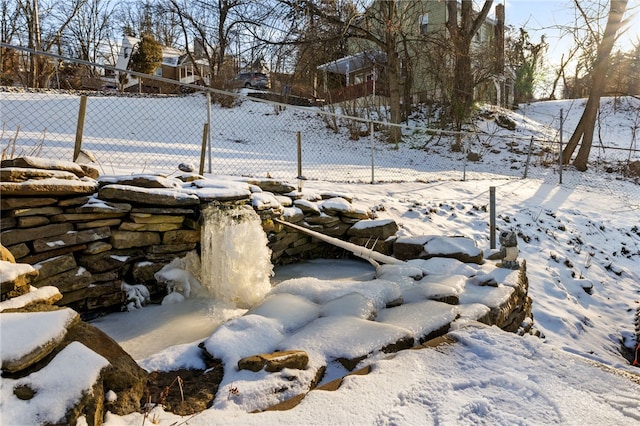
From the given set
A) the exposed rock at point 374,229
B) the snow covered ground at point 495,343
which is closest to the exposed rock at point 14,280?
the snow covered ground at point 495,343

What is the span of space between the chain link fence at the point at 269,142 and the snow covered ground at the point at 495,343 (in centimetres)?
235

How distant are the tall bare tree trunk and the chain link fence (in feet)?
1.85

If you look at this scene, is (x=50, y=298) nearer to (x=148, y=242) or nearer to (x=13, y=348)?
(x=13, y=348)

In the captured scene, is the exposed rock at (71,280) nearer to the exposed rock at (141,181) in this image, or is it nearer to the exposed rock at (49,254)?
the exposed rock at (49,254)

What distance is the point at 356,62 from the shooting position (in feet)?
73.0

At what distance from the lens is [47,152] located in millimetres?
7461

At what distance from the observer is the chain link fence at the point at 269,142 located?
9.16 metres

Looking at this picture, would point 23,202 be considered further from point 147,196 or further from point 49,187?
point 147,196

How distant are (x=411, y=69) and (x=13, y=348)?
57.5 ft

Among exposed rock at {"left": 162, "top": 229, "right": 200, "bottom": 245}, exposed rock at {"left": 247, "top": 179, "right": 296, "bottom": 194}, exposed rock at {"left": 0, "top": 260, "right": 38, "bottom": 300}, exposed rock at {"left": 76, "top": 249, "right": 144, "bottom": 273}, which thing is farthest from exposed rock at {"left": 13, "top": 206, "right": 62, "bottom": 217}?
exposed rock at {"left": 247, "top": 179, "right": 296, "bottom": 194}

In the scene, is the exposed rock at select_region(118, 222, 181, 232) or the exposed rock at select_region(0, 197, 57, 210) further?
the exposed rock at select_region(118, 222, 181, 232)

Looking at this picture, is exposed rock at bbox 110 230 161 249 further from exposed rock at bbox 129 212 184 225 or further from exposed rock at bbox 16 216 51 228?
exposed rock at bbox 16 216 51 228

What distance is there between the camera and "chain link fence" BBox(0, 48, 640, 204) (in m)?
9.16

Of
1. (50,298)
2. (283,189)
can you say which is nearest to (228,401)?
(50,298)
